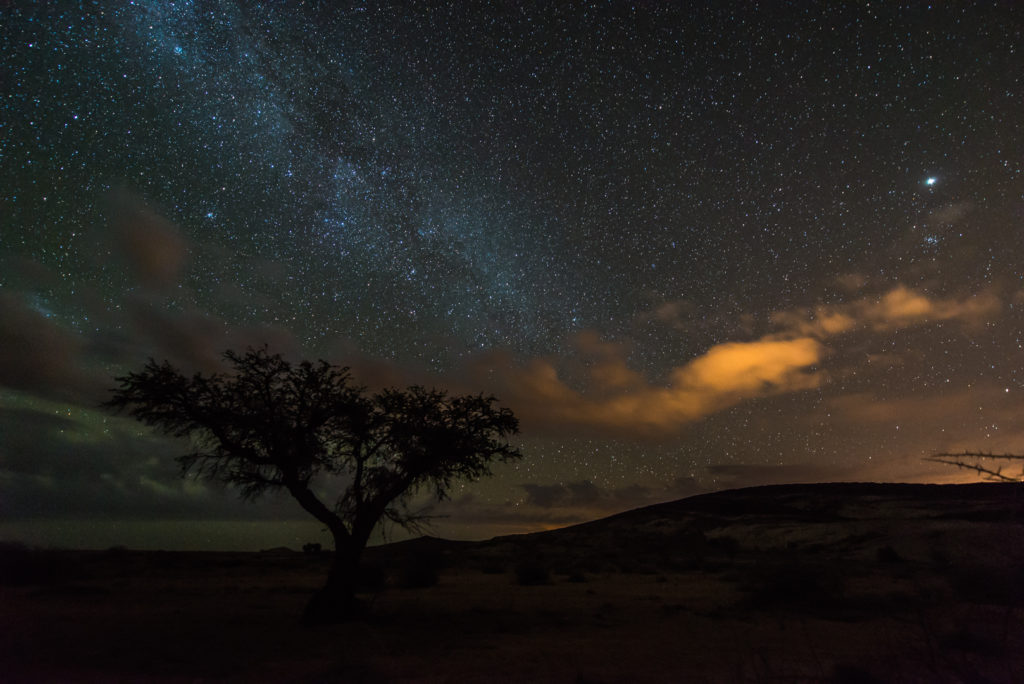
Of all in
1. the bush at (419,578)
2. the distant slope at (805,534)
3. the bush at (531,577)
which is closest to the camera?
the bush at (419,578)

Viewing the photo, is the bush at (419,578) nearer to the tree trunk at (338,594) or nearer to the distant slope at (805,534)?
the tree trunk at (338,594)

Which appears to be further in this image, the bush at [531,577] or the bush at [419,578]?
the bush at [531,577]

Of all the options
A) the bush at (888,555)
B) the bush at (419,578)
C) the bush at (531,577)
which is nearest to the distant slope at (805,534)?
the bush at (888,555)

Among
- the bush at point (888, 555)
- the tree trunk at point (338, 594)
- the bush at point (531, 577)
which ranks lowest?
the bush at point (888, 555)

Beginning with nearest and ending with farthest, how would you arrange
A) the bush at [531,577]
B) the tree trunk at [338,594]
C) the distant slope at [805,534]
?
the tree trunk at [338,594]
the bush at [531,577]
the distant slope at [805,534]

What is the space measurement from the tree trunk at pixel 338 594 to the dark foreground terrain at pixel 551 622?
68cm

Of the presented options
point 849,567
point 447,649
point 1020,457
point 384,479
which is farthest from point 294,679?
point 849,567

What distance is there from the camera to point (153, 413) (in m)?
15.7

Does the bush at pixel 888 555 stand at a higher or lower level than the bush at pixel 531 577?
lower

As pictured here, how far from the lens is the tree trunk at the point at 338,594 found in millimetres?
15875

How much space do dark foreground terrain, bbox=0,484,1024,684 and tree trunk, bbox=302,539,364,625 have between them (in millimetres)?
682

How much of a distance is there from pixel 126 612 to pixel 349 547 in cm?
938

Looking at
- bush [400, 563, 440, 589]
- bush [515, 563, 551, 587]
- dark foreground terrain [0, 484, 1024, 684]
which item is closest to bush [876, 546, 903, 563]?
A: dark foreground terrain [0, 484, 1024, 684]

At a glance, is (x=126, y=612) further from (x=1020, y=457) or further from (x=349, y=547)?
(x=1020, y=457)
